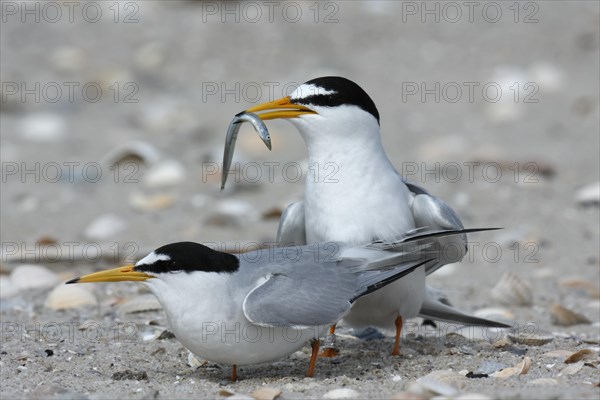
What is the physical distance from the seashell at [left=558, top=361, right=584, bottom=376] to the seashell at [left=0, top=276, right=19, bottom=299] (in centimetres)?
302

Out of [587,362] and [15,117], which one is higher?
[15,117]

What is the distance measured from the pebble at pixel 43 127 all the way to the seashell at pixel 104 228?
185 centimetres

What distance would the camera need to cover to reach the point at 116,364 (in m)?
4.46

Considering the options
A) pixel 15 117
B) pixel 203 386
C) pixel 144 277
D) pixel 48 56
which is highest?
pixel 48 56

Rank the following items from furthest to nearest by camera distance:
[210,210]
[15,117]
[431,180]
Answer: [15,117]
[431,180]
[210,210]

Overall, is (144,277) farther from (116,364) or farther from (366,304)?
(366,304)

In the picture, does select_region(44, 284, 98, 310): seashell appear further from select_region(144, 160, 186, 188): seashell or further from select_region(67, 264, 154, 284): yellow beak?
select_region(144, 160, 186, 188): seashell

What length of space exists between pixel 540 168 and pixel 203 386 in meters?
4.71

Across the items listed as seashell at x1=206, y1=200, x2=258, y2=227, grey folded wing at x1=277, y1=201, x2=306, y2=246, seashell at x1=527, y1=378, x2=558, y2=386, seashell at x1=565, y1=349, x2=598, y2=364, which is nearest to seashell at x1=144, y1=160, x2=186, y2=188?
seashell at x1=206, y1=200, x2=258, y2=227

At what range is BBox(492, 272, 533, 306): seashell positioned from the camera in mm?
5898

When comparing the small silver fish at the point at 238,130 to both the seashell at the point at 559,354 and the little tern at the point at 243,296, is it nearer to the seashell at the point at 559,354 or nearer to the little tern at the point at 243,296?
the little tern at the point at 243,296

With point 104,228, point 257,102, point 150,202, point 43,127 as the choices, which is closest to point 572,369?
point 104,228

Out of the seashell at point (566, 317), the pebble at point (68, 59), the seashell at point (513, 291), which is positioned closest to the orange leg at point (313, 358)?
the seashell at point (566, 317)

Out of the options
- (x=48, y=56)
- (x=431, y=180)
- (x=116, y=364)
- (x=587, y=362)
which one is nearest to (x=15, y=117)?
(x=48, y=56)
